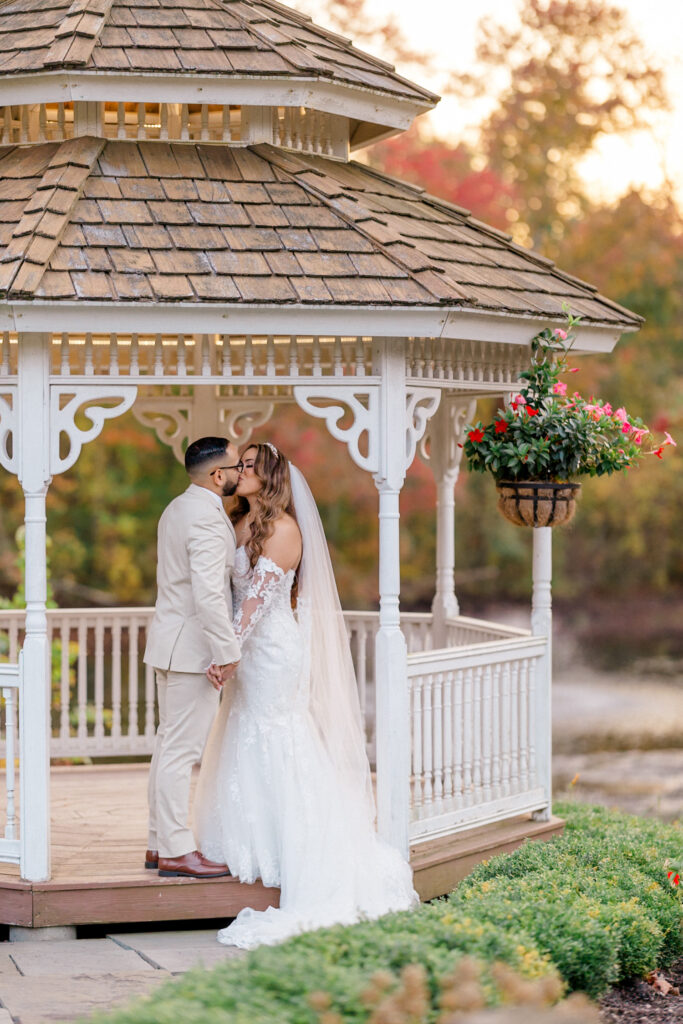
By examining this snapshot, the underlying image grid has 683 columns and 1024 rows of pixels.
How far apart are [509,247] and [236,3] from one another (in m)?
2.14

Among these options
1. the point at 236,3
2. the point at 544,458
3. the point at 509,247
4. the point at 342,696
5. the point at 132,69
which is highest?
the point at 236,3

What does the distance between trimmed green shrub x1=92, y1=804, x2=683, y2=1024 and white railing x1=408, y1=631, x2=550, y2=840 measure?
0.62 metres

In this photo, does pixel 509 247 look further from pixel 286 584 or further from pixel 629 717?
pixel 629 717

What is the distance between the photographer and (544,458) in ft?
22.7

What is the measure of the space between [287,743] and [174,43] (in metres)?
3.70

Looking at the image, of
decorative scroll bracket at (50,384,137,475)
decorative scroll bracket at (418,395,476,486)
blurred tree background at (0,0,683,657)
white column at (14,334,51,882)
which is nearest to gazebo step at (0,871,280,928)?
white column at (14,334,51,882)

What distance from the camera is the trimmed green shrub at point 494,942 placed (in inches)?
152

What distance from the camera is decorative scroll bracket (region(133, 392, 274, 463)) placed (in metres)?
8.56

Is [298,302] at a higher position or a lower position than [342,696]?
higher

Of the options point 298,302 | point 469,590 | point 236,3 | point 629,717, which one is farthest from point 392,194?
point 469,590

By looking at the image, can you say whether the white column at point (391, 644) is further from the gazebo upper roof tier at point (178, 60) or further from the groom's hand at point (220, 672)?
the gazebo upper roof tier at point (178, 60)

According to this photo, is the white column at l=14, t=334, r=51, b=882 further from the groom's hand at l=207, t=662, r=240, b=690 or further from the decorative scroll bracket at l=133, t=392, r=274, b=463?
the decorative scroll bracket at l=133, t=392, r=274, b=463

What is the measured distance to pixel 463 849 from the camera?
702 centimetres

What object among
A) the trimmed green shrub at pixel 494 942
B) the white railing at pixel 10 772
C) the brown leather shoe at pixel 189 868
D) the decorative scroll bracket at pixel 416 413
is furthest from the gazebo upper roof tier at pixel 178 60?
the trimmed green shrub at pixel 494 942
